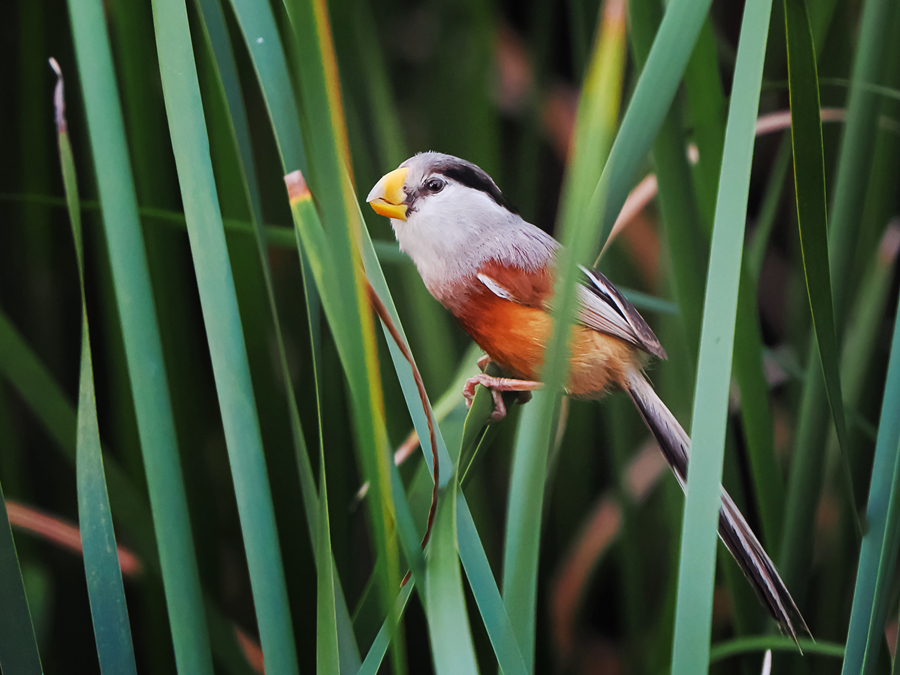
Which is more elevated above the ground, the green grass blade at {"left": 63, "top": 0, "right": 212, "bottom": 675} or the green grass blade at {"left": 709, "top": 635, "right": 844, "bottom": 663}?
the green grass blade at {"left": 63, "top": 0, "right": 212, "bottom": 675}

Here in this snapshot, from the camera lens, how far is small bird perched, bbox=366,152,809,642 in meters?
0.26

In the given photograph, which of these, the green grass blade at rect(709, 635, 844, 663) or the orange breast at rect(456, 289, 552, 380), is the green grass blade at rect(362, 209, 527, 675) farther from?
the green grass blade at rect(709, 635, 844, 663)

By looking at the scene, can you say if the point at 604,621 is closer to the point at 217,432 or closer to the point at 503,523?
the point at 503,523

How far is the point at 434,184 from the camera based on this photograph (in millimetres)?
261

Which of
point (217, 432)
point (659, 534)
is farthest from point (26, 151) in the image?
point (659, 534)

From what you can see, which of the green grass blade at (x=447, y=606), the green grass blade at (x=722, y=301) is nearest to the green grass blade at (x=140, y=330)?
the green grass blade at (x=447, y=606)

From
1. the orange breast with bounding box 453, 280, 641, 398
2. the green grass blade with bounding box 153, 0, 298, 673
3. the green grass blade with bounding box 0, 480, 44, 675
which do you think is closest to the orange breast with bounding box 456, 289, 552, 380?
the orange breast with bounding box 453, 280, 641, 398

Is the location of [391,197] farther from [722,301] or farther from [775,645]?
[775,645]

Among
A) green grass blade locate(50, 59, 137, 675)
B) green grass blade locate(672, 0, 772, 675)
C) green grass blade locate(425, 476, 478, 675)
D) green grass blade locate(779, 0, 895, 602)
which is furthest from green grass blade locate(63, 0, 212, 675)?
green grass blade locate(779, 0, 895, 602)

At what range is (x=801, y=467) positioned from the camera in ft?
1.12

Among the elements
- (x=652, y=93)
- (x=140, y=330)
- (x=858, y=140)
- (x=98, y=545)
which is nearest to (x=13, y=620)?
(x=98, y=545)

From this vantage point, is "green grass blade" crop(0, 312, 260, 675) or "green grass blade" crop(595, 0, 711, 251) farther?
"green grass blade" crop(0, 312, 260, 675)

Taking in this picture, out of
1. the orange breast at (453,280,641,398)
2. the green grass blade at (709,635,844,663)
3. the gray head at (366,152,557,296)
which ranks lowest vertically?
the green grass blade at (709,635,844,663)

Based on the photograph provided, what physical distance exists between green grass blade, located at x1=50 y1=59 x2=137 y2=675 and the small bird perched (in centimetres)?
14
